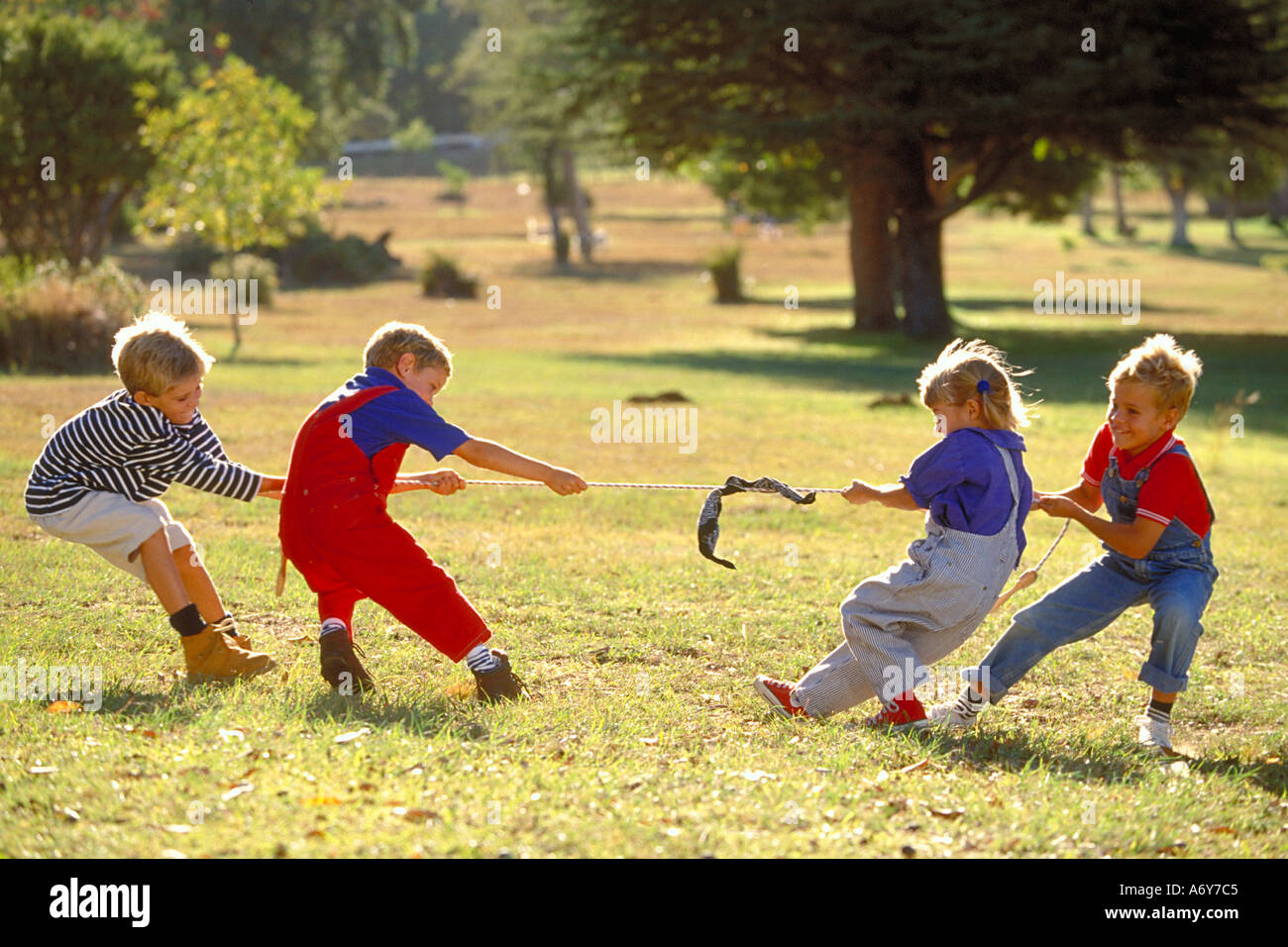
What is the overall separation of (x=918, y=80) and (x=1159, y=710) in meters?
20.1

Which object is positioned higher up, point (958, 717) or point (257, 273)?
point (257, 273)

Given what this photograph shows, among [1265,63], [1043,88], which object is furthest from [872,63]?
[1265,63]

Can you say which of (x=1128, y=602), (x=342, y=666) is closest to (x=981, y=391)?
(x=1128, y=602)

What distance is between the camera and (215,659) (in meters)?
5.24

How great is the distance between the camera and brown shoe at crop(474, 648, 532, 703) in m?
5.12

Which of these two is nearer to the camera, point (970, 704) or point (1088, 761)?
point (1088, 761)

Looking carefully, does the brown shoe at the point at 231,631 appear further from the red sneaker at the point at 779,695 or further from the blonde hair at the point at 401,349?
the red sneaker at the point at 779,695

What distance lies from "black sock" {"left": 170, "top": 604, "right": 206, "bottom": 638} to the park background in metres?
0.21

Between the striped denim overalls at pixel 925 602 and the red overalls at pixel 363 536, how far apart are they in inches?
56.9

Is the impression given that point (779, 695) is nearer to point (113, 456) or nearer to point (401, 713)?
point (401, 713)

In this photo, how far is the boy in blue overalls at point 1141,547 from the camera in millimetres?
4902

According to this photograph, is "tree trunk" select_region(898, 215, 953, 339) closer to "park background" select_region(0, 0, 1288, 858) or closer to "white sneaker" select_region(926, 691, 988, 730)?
"park background" select_region(0, 0, 1288, 858)

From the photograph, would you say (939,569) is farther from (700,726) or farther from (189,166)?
(189,166)

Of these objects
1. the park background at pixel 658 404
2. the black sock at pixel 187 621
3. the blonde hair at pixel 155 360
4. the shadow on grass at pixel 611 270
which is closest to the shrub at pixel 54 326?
the park background at pixel 658 404
